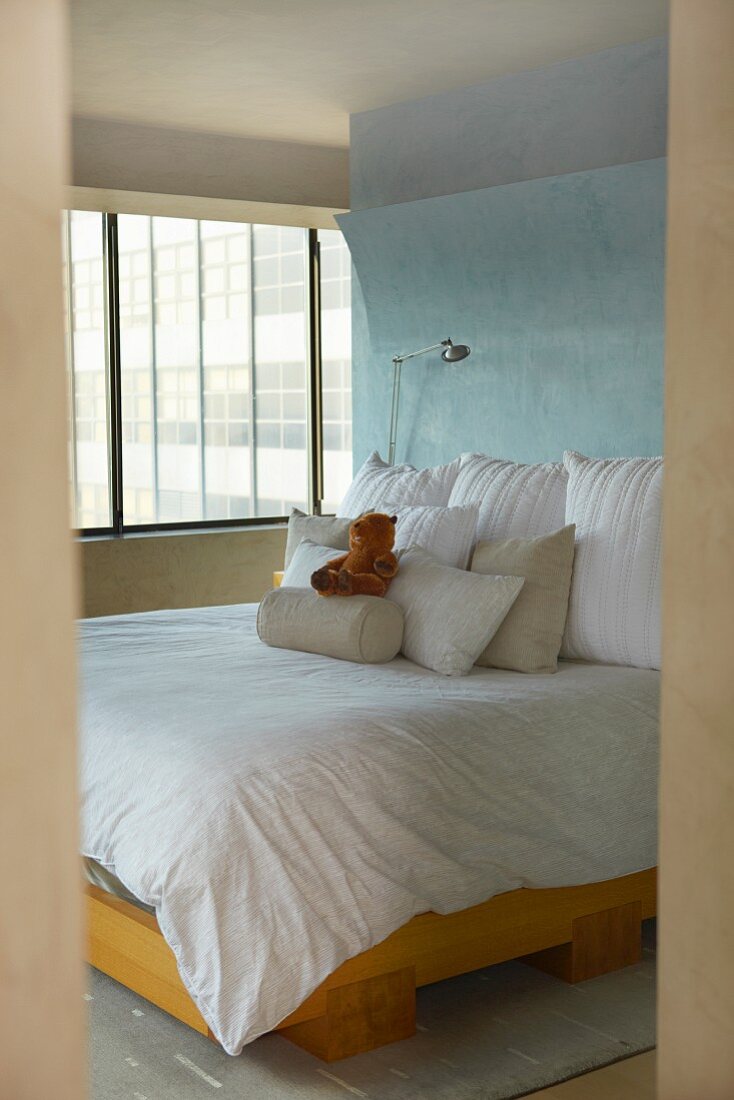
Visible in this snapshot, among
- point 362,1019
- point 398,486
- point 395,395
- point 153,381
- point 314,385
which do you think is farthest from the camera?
point 314,385

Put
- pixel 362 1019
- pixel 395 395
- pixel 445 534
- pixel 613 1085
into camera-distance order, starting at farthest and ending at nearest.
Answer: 1. pixel 395 395
2. pixel 445 534
3. pixel 362 1019
4. pixel 613 1085

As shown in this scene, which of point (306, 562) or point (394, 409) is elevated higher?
point (394, 409)

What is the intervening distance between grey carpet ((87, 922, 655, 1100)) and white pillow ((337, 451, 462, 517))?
1.67m

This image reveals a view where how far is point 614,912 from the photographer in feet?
9.90

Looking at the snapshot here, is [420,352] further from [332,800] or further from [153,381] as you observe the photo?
[332,800]

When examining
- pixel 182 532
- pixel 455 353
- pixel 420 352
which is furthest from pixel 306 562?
pixel 182 532

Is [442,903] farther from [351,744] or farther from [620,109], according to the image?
[620,109]

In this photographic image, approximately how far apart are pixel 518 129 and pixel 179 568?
2.66 m

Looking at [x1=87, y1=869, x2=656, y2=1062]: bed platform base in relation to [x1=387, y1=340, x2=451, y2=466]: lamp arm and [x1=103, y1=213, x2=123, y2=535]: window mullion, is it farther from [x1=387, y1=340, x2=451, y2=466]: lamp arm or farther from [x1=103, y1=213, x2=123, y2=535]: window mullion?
[x1=103, y1=213, x2=123, y2=535]: window mullion

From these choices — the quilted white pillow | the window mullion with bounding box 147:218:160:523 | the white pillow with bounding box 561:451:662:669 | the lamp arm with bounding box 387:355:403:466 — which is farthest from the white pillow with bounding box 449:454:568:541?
the window mullion with bounding box 147:218:160:523

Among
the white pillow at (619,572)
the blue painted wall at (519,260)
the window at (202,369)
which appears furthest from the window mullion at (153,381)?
the white pillow at (619,572)

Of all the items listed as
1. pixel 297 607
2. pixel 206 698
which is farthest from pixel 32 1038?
pixel 297 607

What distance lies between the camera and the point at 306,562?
3.94m

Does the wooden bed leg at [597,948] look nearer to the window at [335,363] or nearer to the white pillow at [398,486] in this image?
the white pillow at [398,486]
